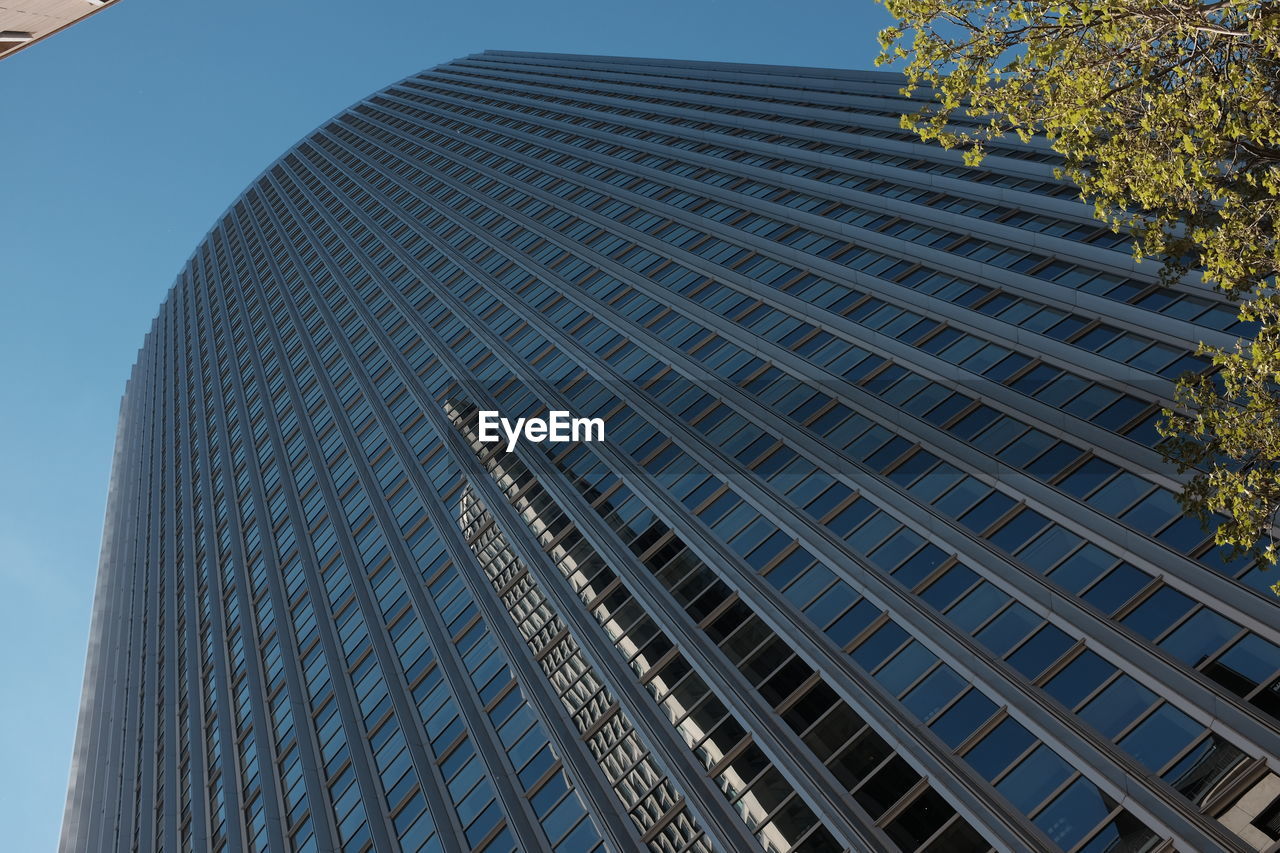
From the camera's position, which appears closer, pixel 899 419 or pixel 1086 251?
pixel 899 419

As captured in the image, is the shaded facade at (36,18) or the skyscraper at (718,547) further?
the skyscraper at (718,547)

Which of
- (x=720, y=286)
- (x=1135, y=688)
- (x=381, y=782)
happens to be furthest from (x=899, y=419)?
(x=381, y=782)

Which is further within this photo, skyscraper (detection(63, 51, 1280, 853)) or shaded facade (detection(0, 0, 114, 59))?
skyscraper (detection(63, 51, 1280, 853))

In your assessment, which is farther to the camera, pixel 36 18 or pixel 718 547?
pixel 718 547

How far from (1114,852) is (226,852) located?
3383cm

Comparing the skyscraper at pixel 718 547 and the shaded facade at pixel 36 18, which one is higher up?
the shaded facade at pixel 36 18

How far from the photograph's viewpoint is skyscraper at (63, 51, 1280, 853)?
26.5 m

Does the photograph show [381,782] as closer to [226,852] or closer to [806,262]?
[226,852]

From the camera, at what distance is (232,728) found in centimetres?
4841

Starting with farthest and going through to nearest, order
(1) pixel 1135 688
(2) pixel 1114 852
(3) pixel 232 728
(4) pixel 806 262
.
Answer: (4) pixel 806 262 < (3) pixel 232 728 < (1) pixel 1135 688 < (2) pixel 1114 852

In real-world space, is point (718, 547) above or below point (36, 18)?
below

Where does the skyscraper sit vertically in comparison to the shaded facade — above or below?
below

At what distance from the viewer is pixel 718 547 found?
36750 mm

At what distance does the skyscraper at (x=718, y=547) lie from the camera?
26453 mm
